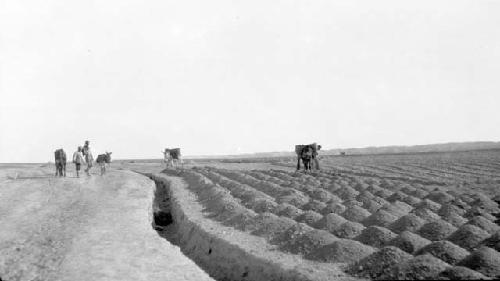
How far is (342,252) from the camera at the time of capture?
1012cm

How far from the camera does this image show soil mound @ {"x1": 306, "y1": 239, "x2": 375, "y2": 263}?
9.96 metres

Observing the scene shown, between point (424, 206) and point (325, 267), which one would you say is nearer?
point (325, 267)

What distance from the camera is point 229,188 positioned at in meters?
22.8

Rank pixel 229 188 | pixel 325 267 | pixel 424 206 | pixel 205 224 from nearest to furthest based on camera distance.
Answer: pixel 325 267
pixel 205 224
pixel 424 206
pixel 229 188

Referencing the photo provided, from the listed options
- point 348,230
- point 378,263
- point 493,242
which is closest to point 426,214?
point 348,230

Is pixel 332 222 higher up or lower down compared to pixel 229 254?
higher up

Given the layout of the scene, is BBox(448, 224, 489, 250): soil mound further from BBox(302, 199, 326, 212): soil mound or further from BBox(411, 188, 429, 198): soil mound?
BBox(411, 188, 429, 198): soil mound

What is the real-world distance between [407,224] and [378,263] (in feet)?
13.6

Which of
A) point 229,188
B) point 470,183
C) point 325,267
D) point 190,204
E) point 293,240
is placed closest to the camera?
point 325,267

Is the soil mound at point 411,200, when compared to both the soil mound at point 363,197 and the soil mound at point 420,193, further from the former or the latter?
the soil mound at point 420,193

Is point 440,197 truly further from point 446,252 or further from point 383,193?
point 446,252

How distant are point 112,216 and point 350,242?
8.46 metres

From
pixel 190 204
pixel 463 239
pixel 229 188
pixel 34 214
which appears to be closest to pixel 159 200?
pixel 229 188

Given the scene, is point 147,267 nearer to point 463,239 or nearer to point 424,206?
point 463,239
